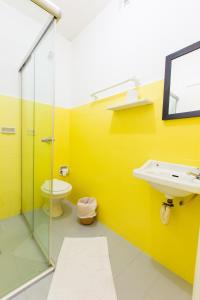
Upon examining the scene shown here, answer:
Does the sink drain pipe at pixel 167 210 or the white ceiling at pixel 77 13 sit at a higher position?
the white ceiling at pixel 77 13

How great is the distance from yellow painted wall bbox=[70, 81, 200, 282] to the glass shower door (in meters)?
0.69

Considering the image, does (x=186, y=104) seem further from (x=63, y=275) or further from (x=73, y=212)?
(x=73, y=212)

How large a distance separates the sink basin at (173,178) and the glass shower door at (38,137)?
2.61ft

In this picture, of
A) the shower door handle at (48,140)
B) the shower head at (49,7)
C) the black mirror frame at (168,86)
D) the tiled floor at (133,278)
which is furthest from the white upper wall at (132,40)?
the tiled floor at (133,278)

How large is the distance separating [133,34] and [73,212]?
7.23 feet

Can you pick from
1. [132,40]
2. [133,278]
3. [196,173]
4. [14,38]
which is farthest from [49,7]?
[133,278]

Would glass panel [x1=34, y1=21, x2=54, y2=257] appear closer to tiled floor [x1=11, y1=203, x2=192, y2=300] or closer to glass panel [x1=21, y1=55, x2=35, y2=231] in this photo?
glass panel [x1=21, y1=55, x2=35, y2=231]

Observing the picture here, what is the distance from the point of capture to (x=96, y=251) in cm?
143

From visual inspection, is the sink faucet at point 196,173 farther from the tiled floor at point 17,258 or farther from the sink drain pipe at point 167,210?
Answer: the tiled floor at point 17,258

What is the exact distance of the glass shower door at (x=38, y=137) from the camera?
51.9 inches

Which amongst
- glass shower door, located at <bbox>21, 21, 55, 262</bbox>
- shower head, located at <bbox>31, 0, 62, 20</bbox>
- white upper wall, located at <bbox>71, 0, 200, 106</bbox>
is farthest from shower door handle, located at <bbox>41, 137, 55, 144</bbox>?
white upper wall, located at <bbox>71, 0, 200, 106</bbox>

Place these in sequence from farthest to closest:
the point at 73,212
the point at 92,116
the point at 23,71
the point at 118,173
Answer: the point at 73,212 → the point at 92,116 → the point at 23,71 → the point at 118,173

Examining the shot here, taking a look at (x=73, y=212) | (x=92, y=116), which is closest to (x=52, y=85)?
(x=92, y=116)

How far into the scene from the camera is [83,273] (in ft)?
3.93
